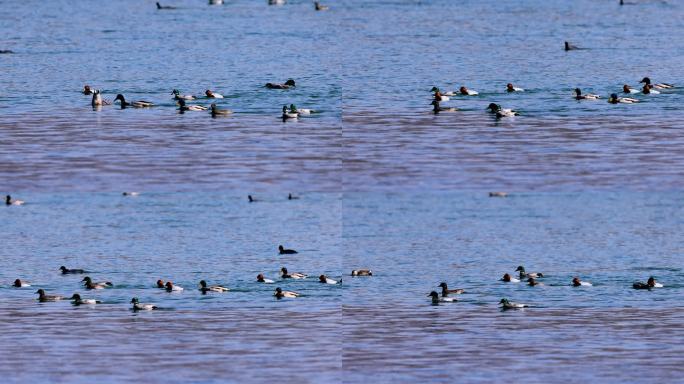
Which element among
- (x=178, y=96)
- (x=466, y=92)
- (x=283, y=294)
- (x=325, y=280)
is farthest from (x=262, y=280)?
(x=466, y=92)

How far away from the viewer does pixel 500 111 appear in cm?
5056

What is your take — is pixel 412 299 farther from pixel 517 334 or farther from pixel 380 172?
pixel 517 334

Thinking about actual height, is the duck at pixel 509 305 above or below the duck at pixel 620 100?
below

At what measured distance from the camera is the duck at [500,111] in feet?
163

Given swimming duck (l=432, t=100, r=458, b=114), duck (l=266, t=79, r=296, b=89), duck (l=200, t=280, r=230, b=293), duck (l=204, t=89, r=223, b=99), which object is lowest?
duck (l=200, t=280, r=230, b=293)

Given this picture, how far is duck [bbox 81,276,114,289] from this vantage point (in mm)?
38831

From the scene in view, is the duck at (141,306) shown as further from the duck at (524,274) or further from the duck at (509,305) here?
the duck at (524,274)

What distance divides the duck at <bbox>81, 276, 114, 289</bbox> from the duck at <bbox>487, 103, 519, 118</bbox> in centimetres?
1379

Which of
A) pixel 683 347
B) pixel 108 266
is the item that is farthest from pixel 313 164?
pixel 683 347

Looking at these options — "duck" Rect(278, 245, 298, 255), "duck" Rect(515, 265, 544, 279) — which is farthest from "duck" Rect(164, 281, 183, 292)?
"duck" Rect(515, 265, 544, 279)

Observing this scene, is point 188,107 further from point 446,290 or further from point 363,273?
point 446,290

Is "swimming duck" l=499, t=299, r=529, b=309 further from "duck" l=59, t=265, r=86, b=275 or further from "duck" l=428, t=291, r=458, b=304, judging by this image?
"duck" l=59, t=265, r=86, b=275

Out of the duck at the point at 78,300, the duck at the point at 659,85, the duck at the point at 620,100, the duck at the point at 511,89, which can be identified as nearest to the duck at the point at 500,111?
the duck at the point at 620,100

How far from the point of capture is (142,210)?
4859 centimetres
